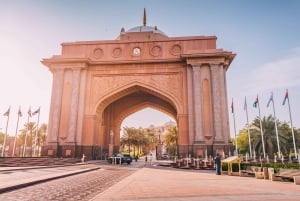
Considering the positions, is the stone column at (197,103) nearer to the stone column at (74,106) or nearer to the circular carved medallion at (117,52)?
the circular carved medallion at (117,52)

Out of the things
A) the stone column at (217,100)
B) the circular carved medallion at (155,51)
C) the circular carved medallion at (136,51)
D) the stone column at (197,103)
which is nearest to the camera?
the stone column at (217,100)

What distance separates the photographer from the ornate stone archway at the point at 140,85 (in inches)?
893

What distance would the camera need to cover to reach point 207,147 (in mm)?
21844

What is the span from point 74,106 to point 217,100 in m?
13.6

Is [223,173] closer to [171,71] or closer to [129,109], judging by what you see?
[171,71]

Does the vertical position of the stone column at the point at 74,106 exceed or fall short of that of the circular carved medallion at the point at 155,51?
it falls short

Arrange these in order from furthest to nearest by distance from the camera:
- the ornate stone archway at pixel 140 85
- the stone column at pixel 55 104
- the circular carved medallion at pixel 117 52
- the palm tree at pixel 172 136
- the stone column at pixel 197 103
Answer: the palm tree at pixel 172 136
the circular carved medallion at pixel 117 52
the stone column at pixel 55 104
the ornate stone archway at pixel 140 85
the stone column at pixel 197 103

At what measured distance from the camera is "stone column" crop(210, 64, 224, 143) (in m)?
22.0

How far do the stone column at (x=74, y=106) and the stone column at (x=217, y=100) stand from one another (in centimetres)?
1301

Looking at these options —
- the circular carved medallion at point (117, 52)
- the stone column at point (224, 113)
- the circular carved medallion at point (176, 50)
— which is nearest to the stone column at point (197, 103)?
the stone column at point (224, 113)

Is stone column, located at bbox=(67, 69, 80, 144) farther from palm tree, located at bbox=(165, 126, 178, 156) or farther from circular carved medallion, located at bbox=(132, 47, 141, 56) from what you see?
palm tree, located at bbox=(165, 126, 178, 156)

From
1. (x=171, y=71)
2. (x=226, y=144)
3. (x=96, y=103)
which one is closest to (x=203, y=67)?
(x=171, y=71)

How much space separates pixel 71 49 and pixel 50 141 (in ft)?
33.0

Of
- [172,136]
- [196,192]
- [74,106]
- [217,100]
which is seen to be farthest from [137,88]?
[172,136]
